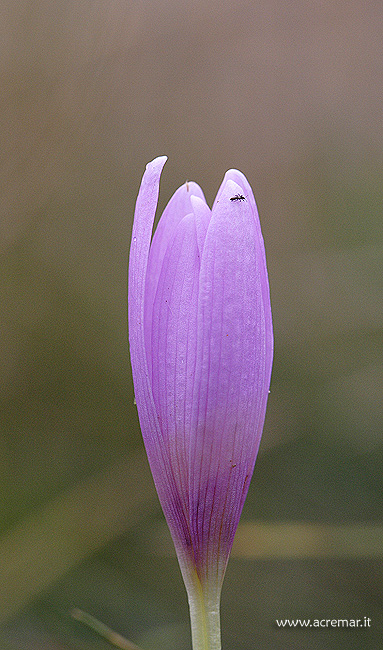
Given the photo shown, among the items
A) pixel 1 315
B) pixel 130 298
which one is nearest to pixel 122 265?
pixel 1 315

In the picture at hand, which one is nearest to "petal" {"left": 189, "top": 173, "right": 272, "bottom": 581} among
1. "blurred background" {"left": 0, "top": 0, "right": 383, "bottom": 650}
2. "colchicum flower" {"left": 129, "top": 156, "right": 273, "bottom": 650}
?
"colchicum flower" {"left": 129, "top": 156, "right": 273, "bottom": 650}

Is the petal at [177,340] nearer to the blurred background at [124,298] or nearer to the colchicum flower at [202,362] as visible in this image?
the colchicum flower at [202,362]

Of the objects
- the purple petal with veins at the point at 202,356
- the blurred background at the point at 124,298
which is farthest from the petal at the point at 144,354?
the blurred background at the point at 124,298

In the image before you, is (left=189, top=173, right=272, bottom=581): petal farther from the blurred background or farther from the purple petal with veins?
the blurred background

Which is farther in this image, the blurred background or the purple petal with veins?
the blurred background

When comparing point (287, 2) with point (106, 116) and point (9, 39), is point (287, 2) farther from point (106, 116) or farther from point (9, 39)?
point (9, 39)

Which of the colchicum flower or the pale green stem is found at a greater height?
the colchicum flower

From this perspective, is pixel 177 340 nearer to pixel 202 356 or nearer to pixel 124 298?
pixel 202 356
